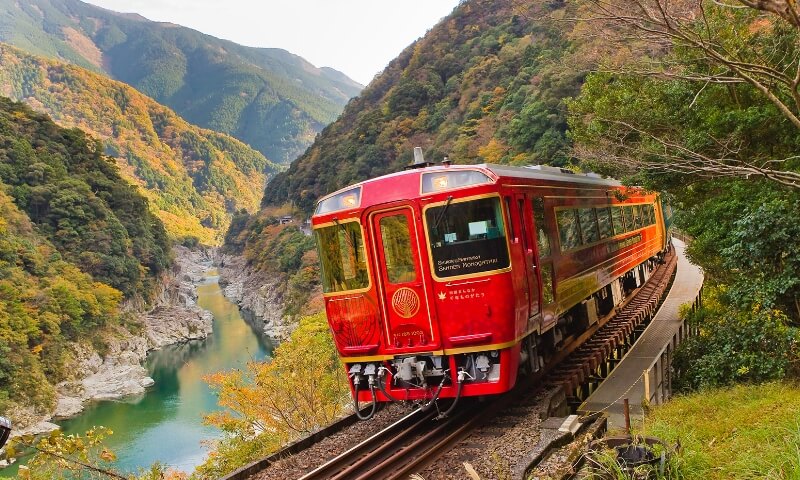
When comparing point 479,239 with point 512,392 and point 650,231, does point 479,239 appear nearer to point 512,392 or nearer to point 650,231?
point 512,392

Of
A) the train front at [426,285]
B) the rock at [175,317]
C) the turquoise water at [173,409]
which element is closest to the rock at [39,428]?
the turquoise water at [173,409]

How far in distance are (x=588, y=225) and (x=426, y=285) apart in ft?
16.5

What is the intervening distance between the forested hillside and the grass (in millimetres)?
31057

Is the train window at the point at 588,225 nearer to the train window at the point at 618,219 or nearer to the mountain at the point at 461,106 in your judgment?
the train window at the point at 618,219

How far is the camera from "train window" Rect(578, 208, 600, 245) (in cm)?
1127

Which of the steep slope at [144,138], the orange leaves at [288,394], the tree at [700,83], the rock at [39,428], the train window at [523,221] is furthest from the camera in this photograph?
the steep slope at [144,138]

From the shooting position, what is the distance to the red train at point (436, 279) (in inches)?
298

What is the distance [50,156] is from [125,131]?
294 feet

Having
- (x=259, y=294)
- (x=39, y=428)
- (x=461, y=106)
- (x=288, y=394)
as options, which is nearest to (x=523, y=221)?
(x=288, y=394)

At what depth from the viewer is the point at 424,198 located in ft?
25.2

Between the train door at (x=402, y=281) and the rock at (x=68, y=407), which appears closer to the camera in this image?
the train door at (x=402, y=281)

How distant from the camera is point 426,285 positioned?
7.73 meters

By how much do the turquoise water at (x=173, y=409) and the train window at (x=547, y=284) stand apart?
667 inches

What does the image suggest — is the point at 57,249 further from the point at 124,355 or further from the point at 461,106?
the point at 461,106
